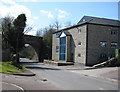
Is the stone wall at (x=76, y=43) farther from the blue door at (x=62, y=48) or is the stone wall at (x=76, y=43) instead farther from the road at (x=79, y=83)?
the road at (x=79, y=83)

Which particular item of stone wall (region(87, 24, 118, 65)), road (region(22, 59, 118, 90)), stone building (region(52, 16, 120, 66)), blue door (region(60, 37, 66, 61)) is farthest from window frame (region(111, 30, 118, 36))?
road (region(22, 59, 118, 90))

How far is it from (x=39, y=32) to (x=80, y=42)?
37.7m

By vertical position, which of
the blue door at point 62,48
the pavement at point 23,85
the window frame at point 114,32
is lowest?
the pavement at point 23,85

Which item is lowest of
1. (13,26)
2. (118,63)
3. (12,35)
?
(118,63)

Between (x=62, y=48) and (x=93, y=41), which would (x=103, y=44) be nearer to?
(x=93, y=41)

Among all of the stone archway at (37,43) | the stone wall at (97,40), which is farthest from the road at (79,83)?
the stone archway at (37,43)

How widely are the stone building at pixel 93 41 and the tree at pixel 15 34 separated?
961 centimetres

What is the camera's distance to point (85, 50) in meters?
27.7

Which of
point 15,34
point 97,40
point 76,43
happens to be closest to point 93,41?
point 97,40

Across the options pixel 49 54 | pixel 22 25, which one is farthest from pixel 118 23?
pixel 49 54

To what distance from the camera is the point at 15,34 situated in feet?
93.7

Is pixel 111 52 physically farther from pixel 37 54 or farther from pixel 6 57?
pixel 37 54

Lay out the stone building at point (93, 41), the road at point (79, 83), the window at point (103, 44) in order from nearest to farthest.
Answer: the road at point (79, 83) → the stone building at point (93, 41) → the window at point (103, 44)

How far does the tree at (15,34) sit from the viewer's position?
1120 inches
